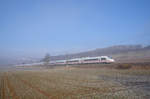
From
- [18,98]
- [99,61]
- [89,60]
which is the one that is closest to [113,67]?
[99,61]

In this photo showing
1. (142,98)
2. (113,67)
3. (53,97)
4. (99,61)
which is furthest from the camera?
(99,61)

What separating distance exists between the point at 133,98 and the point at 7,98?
11811mm

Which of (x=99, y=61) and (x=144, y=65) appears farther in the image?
(x=99, y=61)

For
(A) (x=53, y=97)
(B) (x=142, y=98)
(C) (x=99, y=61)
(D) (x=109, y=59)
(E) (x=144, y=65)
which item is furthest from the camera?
(C) (x=99, y=61)

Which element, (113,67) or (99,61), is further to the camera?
(99,61)

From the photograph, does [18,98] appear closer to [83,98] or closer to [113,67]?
[83,98]

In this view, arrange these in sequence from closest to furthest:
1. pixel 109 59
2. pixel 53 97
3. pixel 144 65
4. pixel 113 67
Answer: pixel 53 97 < pixel 144 65 < pixel 113 67 < pixel 109 59

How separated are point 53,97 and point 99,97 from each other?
4.37 metres

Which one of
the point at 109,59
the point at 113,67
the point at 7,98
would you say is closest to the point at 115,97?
the point at 7,98

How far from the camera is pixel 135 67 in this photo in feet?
116

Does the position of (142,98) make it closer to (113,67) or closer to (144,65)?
(144,65)

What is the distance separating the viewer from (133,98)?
11.5 m

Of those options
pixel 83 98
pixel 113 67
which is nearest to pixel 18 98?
pixel 83 98

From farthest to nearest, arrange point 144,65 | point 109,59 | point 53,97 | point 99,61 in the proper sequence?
point 99,61, point 109,59, point 144,65, point 53,97
